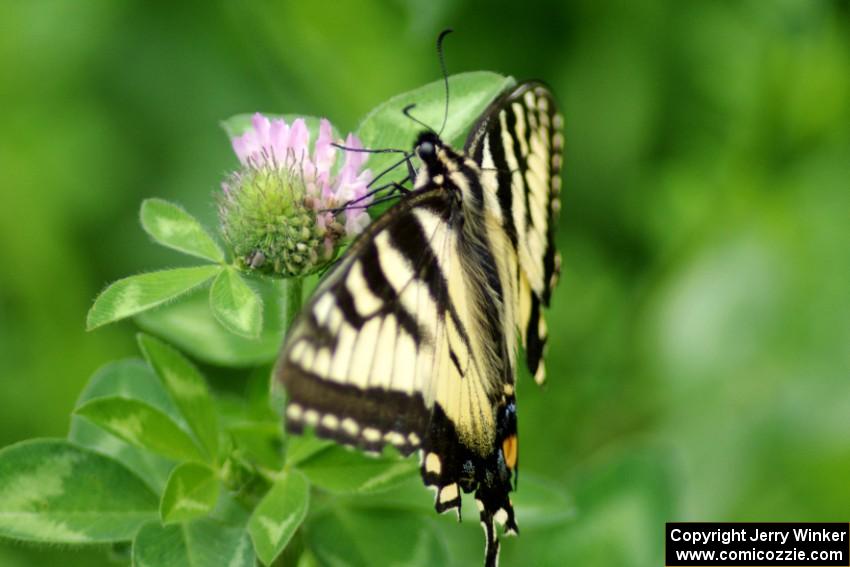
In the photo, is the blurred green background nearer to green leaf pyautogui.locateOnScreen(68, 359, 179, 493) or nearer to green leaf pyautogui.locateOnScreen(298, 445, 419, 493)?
green leaf pyautogui.locateOnScreen(68, 359, 179, 493)

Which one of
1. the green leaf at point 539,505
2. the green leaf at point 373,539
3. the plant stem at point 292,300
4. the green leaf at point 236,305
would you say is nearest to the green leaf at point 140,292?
the green leaf at point 236,305

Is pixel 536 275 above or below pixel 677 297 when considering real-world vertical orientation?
below

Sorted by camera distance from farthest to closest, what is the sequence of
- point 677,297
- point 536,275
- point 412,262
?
1. point 677,297
2. point 536,275
3. point 412,262

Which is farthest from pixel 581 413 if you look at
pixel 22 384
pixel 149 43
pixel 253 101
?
pixel 149 43

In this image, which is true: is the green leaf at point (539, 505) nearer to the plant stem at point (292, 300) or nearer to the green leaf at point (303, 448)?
the green leaf at point (303, 448)

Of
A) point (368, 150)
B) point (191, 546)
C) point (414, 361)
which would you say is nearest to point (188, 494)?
point (191, 546)

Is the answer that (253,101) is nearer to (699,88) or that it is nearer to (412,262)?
(699,88)
